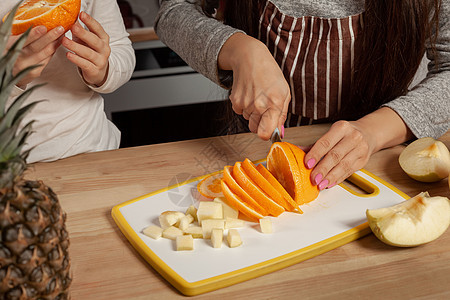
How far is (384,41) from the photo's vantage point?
1391 mm

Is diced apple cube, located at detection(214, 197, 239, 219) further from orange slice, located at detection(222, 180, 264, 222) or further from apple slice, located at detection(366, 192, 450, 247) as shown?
apple slice, located at detection(366, 192, 450, 247)

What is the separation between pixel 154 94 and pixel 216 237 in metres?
2.07

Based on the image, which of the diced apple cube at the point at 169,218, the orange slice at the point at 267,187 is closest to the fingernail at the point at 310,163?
the orange slice at the point at 267,187

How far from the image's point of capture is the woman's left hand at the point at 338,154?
3.55 ft

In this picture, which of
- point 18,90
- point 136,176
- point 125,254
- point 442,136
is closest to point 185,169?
point 136,176

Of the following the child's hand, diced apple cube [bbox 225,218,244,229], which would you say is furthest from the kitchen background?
diced apple cube [bbox 225,218,244,229]

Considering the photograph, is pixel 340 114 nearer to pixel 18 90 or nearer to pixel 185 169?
pixel 185 169

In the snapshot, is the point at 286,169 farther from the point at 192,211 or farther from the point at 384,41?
the point at 384,41

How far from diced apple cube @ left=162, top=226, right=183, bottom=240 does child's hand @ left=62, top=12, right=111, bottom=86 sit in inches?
20.2

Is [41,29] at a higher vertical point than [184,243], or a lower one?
higher

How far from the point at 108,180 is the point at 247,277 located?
0.49 m

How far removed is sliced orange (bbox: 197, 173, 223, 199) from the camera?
1081 millimetres

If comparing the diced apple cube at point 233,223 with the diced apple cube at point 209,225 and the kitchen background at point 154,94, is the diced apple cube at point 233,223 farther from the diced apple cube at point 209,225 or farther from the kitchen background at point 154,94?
the kitchen background at point 154,94

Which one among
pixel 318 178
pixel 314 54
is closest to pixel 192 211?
pixel 318 178
